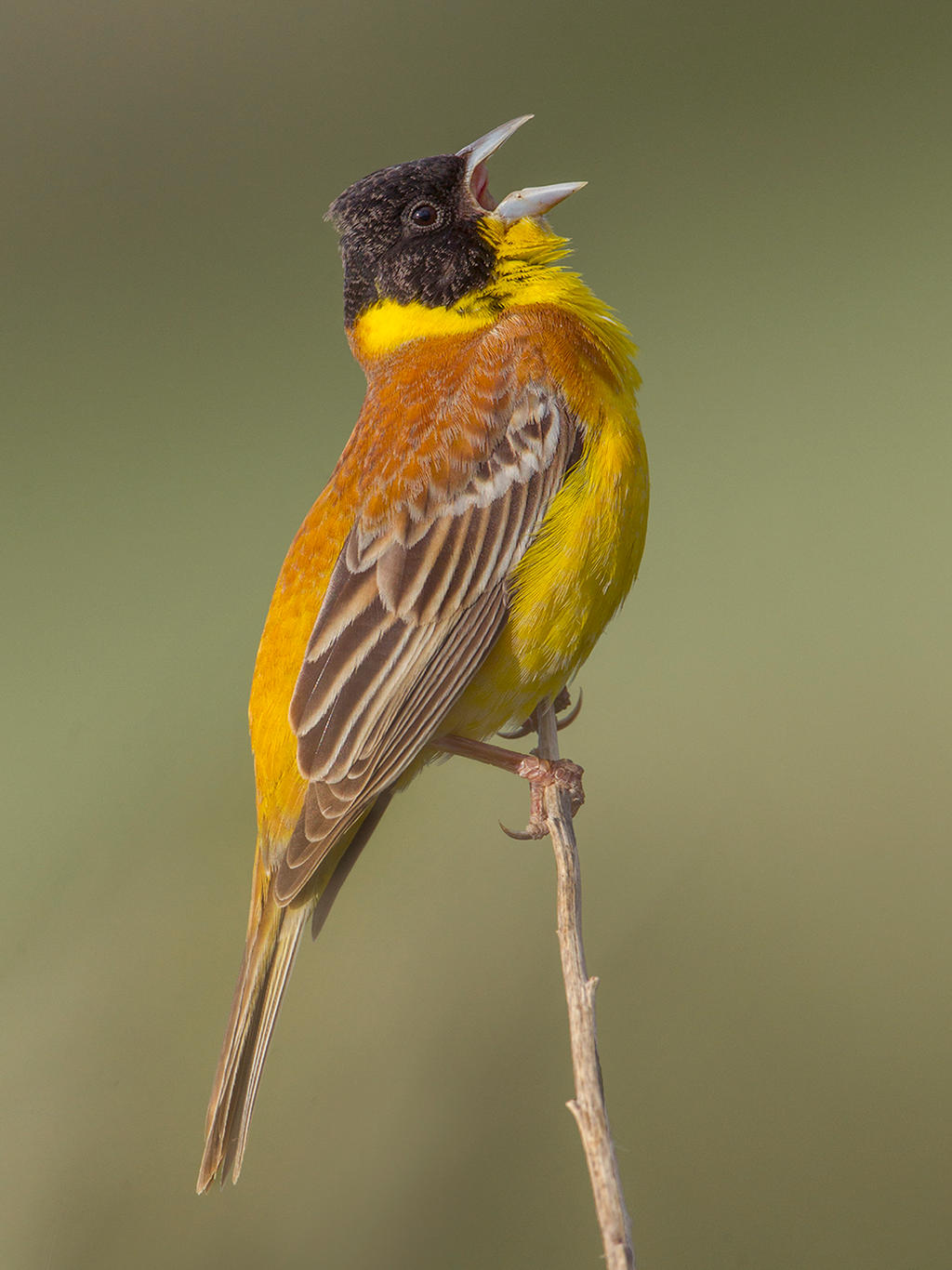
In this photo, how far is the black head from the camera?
2344 mm

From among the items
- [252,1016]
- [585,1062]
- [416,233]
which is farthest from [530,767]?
[416,233]

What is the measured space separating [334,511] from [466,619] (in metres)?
0.29

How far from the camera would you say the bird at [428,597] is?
6.50ft

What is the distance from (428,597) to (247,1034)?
0.74m

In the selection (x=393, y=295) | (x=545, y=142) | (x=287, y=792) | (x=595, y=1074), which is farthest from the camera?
(x=545, y=142)

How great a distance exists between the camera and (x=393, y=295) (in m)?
2.39

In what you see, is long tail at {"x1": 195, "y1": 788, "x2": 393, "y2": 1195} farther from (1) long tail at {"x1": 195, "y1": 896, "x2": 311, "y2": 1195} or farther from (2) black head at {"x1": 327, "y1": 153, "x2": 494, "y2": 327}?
(2) black head at {"x1": 327, "y1": 153, "x2": 494, "y2": 327}

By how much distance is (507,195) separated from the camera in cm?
237

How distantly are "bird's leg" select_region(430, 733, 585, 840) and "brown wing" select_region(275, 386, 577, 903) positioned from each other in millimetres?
195

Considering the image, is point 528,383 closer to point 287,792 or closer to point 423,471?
point 423,471

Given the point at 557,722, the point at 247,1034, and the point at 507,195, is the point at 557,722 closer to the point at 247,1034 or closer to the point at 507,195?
the point at 247,1034

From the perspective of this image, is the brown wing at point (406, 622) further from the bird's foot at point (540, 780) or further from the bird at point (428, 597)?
the bird's foot at point (540, 780)

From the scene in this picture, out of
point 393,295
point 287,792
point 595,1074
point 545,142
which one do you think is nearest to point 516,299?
point 393,295

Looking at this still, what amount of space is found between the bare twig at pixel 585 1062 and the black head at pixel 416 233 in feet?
3.22
